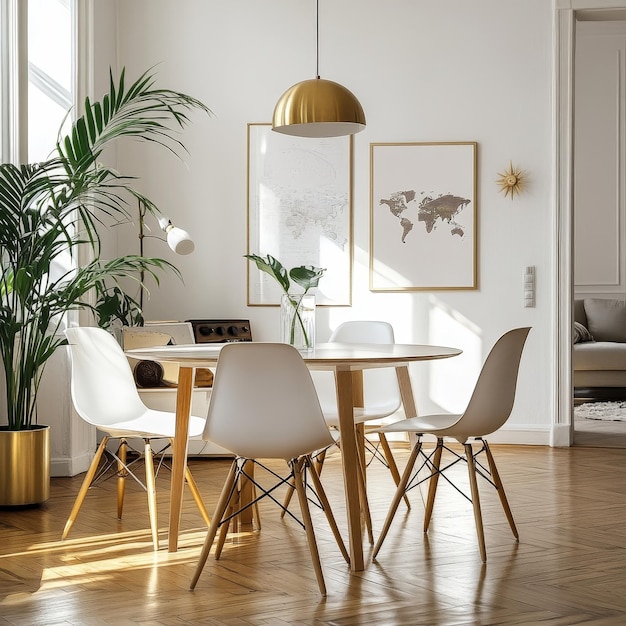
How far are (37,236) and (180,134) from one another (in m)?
2.25

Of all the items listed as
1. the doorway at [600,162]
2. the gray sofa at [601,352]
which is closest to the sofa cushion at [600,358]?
the gray sofa at [601,352]

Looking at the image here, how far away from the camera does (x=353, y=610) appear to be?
2.81 meters

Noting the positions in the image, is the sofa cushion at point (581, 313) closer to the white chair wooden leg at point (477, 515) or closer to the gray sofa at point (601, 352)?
the gray sofa at point (601, 352)

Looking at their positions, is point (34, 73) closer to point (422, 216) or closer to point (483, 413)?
point (422, 216)

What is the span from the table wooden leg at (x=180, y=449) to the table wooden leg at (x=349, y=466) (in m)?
0.62

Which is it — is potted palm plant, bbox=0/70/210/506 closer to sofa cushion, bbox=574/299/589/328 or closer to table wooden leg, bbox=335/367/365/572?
table wooden leg, bbox=335/367/365/572

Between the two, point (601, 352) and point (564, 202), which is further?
point (601, 352)

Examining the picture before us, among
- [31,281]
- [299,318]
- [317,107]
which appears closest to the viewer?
[299,318]

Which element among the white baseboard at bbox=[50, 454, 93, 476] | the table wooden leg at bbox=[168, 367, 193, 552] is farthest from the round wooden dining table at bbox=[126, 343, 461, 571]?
the white baseboard at bbox=[50, 454, 93, 476]

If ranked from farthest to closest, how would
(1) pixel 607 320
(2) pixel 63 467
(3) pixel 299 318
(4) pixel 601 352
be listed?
1. (1) pixel 607 320
2. (4) pixel 601 352
3. (2) pixel 63 467
4. (3) pixel 299 318

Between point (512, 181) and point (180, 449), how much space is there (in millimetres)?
3572

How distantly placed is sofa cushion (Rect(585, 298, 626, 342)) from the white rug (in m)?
0.75

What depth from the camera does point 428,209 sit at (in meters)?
6.38

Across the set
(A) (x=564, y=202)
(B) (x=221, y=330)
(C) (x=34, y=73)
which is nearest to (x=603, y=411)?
(A) (x=564, y=202)
